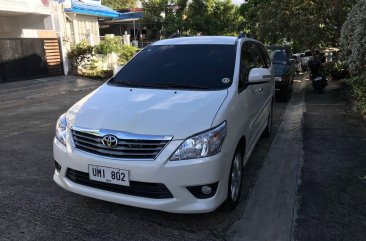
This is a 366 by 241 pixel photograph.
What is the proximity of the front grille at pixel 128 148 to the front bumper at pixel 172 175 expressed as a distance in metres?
0.05

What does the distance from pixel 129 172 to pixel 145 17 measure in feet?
90.0

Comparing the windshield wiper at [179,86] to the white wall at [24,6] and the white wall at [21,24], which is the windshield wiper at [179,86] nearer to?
the white wall at [24,6]

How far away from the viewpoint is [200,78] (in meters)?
4.34

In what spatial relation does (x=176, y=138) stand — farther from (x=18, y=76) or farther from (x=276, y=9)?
(x=18, y=76)

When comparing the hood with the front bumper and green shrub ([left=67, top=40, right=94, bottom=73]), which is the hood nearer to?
the front bumper

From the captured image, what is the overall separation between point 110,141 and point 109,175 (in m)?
0.30

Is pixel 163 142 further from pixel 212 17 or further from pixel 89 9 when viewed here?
pixel 212 17

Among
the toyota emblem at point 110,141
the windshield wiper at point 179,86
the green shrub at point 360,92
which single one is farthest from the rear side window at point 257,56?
the green shrub at point 360,92

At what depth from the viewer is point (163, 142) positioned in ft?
10.6

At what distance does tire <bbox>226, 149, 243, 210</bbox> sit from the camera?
367 cm

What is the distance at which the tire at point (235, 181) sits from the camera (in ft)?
12.0

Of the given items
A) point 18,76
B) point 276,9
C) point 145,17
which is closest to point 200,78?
point 276,9

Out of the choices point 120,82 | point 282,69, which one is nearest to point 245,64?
point 120,82

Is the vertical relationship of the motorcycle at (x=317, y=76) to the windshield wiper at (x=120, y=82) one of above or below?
below
